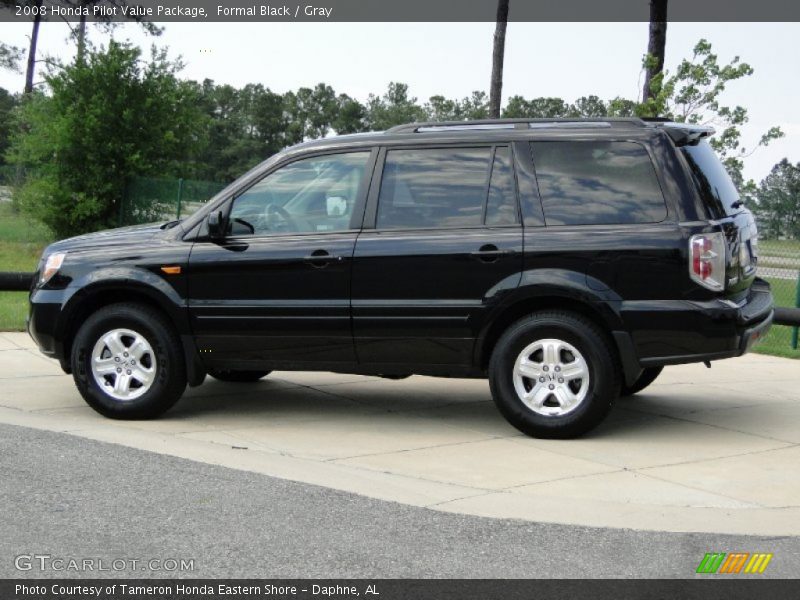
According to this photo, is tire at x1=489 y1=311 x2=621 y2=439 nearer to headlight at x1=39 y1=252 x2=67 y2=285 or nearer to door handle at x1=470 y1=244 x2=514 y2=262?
door handle at x1=470 y1=244 x2=514 y2=262

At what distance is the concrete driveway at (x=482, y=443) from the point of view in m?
6.46

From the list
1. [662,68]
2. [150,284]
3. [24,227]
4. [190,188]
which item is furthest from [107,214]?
[150,284]

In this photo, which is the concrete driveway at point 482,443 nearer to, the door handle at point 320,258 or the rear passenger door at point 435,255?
the rear passenger door at point 435,255

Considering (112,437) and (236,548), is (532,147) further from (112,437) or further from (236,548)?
(236,548)

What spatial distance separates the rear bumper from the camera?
7766 millimetres

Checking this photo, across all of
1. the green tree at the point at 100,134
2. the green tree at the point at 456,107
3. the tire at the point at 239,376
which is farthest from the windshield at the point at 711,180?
the green tree at the point at 456,107

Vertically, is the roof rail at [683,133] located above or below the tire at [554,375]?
above

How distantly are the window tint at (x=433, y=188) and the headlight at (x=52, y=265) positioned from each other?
233 centimetres

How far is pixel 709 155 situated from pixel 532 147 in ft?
4.04

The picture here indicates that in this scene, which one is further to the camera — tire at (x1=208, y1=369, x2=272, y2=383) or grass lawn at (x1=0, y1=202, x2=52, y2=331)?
grass lawn at (x1=0, y1=202, x2=52, y2=331)

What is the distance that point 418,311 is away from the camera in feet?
27.0

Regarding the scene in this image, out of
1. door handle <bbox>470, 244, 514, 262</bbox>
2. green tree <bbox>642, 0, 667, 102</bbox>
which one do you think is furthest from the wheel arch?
green tree <bbox>642, 0, 667, 102</bbox>

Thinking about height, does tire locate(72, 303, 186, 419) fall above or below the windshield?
below

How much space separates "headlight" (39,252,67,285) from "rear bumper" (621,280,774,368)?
3.95 meters
